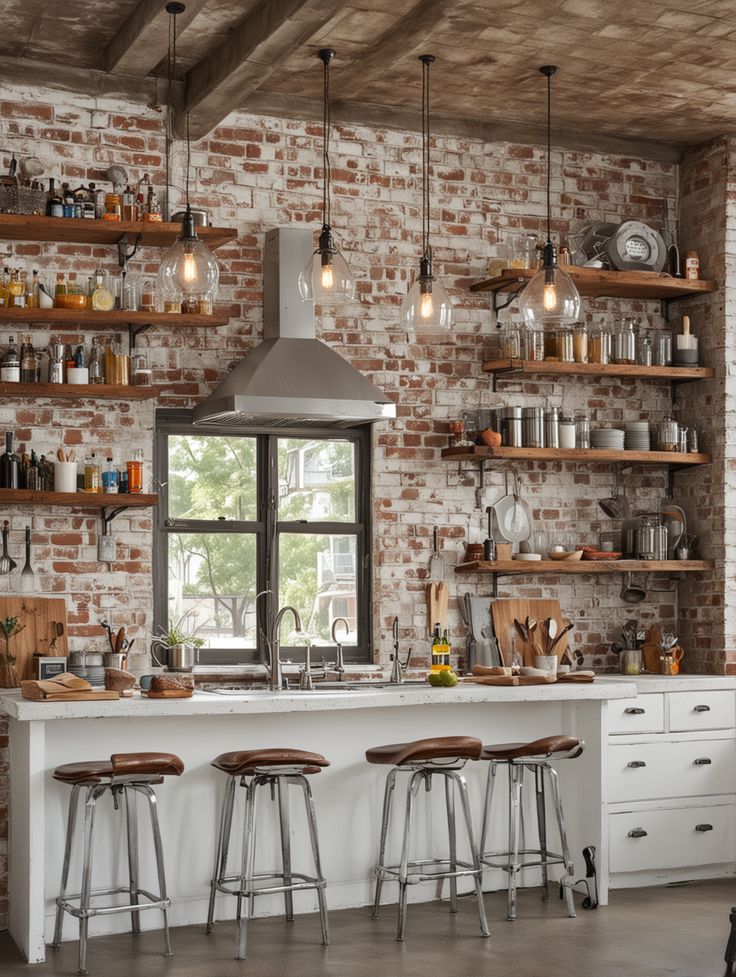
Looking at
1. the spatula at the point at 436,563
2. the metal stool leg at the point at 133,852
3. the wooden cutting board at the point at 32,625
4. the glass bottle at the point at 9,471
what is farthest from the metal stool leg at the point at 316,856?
the glass bottle at the point at 9,471

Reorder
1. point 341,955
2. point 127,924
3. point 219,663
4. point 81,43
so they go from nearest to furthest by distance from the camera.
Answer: point 341,955 < point 127,924 < point 81,43 < point 219,663

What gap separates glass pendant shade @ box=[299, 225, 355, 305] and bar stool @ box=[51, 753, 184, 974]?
197 centimetres

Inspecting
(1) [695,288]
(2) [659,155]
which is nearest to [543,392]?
(1) [695,288]

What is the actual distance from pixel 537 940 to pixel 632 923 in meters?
0.56

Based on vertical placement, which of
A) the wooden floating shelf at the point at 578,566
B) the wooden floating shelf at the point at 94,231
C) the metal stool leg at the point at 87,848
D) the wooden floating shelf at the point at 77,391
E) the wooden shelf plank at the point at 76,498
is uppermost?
the wooden floating shelf at the point at 94,231

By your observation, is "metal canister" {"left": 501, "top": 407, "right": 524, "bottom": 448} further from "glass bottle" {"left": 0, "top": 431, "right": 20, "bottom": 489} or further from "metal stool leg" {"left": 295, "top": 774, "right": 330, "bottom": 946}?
"glass bottle" {"left": 0, "top": 431, "right": 20, "bottom": 489}

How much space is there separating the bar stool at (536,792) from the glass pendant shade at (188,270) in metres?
2.43

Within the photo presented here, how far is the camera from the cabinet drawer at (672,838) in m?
6.54

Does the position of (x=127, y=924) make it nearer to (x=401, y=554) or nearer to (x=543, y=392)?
(x=401, y=554)

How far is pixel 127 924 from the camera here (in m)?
5.77

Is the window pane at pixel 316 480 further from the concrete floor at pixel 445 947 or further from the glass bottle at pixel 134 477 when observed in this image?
the concrete floor at pixel 445 947

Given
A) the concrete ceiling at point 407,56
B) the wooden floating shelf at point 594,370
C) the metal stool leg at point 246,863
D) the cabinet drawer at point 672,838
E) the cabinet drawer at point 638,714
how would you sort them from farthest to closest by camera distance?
the wooden floating shelf at point 594,370 → the cabinet drawer at point 638,714 → the cabinet drawer at point 672,838 → the concrete ceiling at point 407,56 → the metal stool leg at point 246,863

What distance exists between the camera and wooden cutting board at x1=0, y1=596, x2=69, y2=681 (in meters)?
6.19

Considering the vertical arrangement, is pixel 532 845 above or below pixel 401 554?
below
